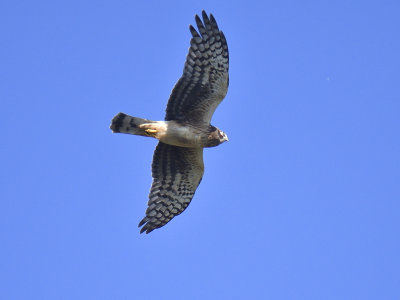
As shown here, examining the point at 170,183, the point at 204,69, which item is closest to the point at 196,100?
the point at 204,69

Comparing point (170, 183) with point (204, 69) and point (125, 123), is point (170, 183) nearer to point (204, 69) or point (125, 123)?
point (125, 123)

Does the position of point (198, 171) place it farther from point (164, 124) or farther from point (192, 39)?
point (192, 39)

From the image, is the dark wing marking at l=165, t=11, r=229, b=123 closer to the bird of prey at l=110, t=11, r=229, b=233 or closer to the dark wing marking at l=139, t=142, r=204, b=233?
the bird of prey at l=110, t=11, r=229, b=233

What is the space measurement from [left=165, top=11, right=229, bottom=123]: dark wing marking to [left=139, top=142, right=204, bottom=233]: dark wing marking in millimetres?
1037

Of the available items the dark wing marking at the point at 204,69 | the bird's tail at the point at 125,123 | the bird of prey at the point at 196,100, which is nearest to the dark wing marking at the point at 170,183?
the bird of prey at the point at 196,100

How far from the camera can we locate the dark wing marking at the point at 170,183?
13.3m

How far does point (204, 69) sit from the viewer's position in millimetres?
12570

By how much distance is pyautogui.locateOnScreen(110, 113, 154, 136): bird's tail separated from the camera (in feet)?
41.3

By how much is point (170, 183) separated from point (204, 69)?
2.12m

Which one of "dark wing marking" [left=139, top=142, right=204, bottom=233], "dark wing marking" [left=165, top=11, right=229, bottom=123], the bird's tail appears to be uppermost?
"dark wing marking" [left=165, top=11, right=229, bottom=123]

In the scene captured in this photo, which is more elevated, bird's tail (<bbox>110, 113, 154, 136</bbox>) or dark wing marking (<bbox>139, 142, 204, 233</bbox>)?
bird's tail (<bbox>110, 113, 154, 136</bbox>)

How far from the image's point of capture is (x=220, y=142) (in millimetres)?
12703

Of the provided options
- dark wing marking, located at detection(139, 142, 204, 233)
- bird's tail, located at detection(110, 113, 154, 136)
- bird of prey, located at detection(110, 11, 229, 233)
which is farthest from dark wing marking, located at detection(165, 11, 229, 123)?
dark wing marking, located at detection(139, 142, 204, 233)

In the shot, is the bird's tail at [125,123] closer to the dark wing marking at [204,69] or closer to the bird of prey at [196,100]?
the bird of prey at [196,100]
